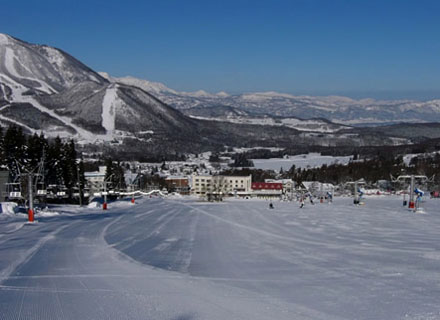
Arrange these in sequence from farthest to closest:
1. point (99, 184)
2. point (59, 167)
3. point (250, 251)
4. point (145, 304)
Answer: 1. point (99, 184)
2. point (59, 167)
3. point (250, 251)
4. point (145, 304)

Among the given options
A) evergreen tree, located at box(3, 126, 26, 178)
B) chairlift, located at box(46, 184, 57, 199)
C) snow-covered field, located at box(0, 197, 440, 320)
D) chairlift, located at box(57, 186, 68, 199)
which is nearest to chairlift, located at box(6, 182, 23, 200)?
evergreen tree, located at box(3, 126, 26, 178)

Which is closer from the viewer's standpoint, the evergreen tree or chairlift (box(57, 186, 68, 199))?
the evergreen tree

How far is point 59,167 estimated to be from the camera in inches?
2199

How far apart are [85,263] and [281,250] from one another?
611 centimetres

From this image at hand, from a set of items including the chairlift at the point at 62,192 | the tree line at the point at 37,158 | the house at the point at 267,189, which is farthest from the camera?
the house at the point at 267,189

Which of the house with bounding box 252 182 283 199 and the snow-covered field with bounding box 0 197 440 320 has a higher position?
the snow-covered field with bounding box 0 197 440 320

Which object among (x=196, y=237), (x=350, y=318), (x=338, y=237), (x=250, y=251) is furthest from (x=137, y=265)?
(x=338, y=237)

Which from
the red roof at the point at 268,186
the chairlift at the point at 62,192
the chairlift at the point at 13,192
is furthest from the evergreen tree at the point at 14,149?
the red roof at the point at 268,186

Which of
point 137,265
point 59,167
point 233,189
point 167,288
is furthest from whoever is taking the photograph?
point 233,189

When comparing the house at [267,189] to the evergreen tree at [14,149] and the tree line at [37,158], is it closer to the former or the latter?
the tree line at [37,158]

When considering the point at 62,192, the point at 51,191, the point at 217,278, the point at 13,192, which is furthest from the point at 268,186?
the point at 217,278

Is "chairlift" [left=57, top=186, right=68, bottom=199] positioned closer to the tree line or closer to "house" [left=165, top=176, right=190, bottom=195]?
the tree line

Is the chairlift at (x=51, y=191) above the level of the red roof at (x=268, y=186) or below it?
above

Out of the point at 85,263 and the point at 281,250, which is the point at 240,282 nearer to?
the point at 85,263
